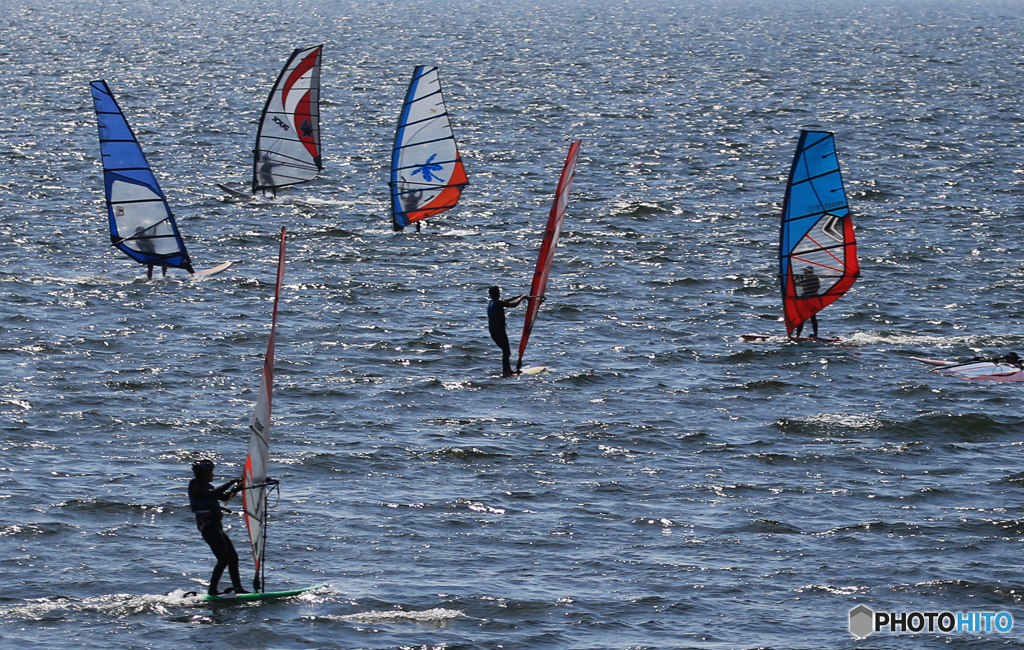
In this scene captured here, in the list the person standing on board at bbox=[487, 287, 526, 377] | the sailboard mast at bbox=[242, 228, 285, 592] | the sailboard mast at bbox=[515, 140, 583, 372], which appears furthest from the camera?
the person standing on board at bbox=[487, 287, 526, 377]

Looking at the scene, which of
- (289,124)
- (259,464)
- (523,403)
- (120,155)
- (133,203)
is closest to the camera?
(259,464)

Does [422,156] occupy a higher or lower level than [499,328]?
higher

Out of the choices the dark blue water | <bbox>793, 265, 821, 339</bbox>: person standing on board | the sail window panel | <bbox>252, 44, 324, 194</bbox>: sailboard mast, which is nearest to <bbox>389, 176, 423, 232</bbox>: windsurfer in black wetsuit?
the dark blue water

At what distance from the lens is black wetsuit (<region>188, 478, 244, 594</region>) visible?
53.8 ft

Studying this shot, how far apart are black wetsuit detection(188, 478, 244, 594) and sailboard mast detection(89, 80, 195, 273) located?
653 inches

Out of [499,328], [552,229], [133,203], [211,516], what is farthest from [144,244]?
[211,516]

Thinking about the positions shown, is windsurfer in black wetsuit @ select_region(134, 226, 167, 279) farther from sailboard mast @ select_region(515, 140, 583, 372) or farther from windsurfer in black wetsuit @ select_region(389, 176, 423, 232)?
sailboard mast @ select_region(515, 140, 583, 372)

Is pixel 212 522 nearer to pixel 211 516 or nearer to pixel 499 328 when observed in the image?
pixel 211 516

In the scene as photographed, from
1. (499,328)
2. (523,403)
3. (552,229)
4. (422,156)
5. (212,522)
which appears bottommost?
(212,522)

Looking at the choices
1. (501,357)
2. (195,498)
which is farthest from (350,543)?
(501,357)

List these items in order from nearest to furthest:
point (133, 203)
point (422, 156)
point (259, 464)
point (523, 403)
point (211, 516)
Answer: point (259, 464), point (211, 516), point (523, 403), point (133, 203), point (422, 156)

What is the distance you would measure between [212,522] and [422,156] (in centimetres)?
2248

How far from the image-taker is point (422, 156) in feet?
124

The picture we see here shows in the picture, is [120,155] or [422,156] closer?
[120,155]
